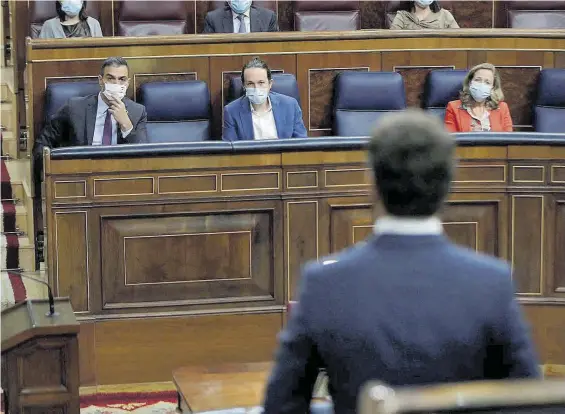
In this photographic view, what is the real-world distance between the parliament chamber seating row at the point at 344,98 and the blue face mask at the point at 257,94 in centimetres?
33

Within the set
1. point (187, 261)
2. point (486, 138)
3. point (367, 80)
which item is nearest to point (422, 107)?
point (367, 80)

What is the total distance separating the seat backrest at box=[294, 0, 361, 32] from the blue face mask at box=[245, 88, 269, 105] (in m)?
1.58

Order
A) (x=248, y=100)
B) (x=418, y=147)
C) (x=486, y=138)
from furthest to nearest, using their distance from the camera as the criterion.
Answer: (x=248, y=100) → (x=486, y=138) → (x=418, y=147)

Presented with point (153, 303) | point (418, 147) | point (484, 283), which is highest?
point (418, 147)

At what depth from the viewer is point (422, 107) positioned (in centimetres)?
507

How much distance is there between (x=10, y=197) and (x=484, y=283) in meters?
4.14

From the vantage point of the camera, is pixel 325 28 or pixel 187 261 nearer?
pixel 187 261

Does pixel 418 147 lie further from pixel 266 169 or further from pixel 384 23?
pixel 384 23

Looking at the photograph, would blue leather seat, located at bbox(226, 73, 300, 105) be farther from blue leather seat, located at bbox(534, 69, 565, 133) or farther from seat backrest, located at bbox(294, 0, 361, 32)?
seat backrest, located at bbox(294, 0, 361, 32)

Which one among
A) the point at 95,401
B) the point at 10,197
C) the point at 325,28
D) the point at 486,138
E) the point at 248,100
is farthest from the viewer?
the point at 325,28

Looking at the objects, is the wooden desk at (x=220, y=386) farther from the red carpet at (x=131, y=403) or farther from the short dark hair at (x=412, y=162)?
the short dark hair at (x=412, y=162)

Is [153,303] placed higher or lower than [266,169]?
lower

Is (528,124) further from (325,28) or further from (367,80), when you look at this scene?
(325,28)

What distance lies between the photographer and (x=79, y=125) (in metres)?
4.35
